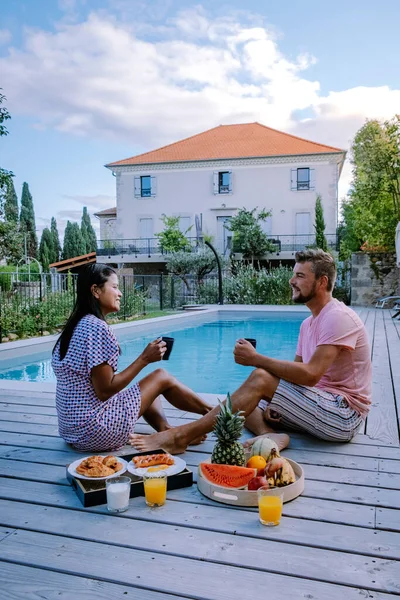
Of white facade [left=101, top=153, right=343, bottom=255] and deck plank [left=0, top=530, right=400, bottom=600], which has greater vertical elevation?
white facade [left=101, top=153, right=343, bottom=255]

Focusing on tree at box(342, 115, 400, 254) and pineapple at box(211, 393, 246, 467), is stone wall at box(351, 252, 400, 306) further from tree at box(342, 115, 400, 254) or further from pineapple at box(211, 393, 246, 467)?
pineapple at box(211, 393, 246, 467)

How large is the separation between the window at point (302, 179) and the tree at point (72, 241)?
19097 mm

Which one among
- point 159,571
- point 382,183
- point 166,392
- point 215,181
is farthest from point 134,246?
point 159,571

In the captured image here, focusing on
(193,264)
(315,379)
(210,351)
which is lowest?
(210,351)

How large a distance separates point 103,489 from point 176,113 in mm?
31399

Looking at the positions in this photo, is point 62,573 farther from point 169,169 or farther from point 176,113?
point 176,113

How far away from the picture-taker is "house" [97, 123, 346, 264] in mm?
26703

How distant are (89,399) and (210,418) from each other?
631 millimetres

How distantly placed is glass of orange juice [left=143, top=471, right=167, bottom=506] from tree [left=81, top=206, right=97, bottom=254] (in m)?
39.8

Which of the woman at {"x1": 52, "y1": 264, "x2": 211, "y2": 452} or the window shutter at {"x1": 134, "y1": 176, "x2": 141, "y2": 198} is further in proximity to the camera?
the window shutter at {"x1": 134, "y1": 176, "x2": 141, "y2": 198}

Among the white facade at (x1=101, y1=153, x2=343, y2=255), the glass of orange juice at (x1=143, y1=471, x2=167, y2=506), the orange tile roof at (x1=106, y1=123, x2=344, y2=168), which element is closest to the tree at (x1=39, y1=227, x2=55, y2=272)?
the white facade at (x1=101, y1=153, x2=343, y2=255)

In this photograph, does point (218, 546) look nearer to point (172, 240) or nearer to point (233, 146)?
point (172, 240)

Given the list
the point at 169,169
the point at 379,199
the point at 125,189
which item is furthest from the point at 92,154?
the point at 379,199

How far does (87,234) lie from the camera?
140ft
